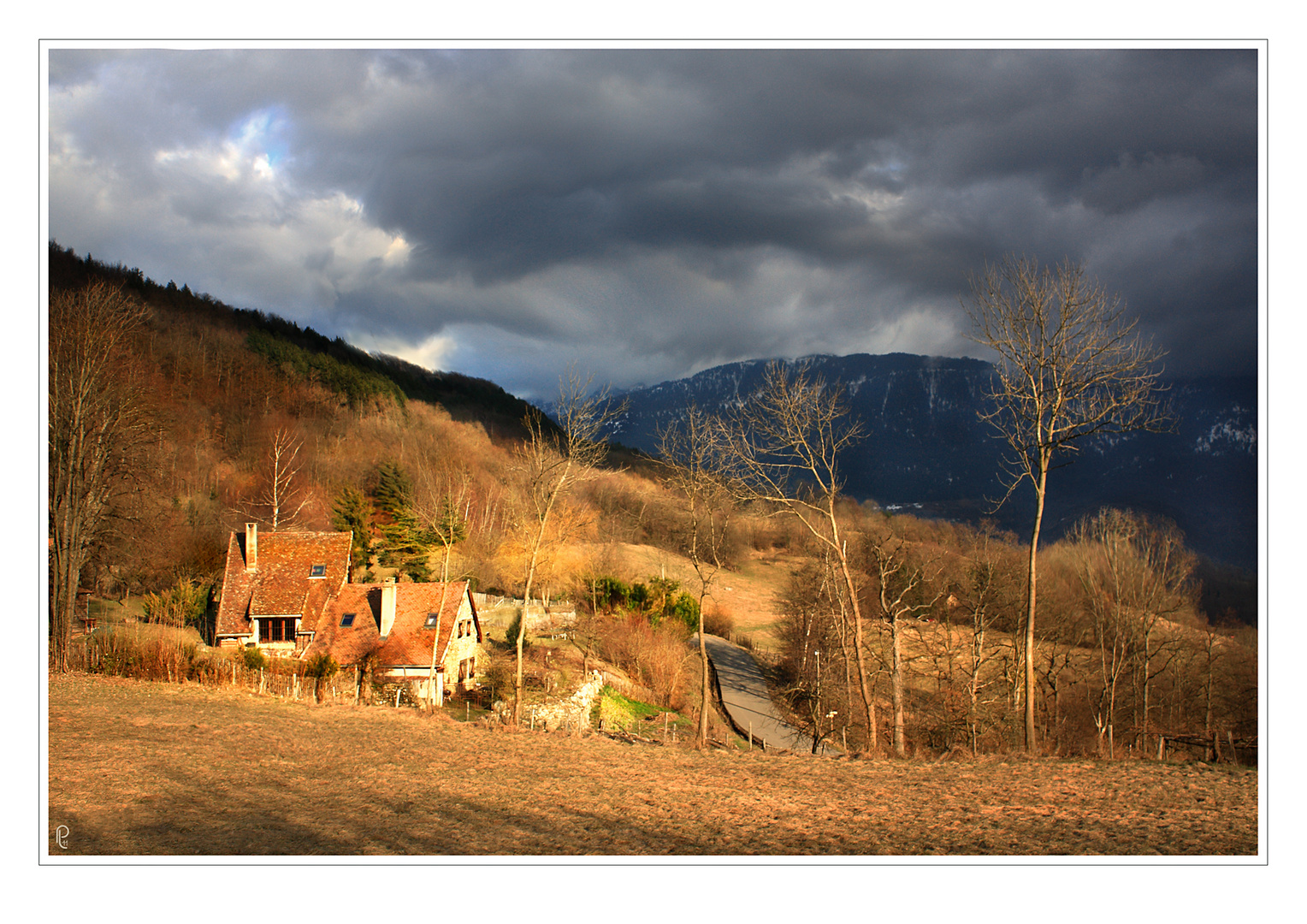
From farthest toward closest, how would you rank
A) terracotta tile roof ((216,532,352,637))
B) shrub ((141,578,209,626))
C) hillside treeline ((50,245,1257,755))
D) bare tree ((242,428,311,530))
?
bare tree ((242,428,311,530)) → terracotta tile roof ((216,532,352,637)) → shrub ((141,578,209,626)) → hillside treeline ((50,245,1257,755))

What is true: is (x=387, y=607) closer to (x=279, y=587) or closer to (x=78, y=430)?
(x=279, y=587)

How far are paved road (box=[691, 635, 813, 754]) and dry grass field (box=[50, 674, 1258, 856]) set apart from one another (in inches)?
547

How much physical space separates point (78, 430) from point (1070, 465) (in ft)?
78.0

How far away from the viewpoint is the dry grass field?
669 centimetres

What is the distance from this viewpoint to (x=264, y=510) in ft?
156

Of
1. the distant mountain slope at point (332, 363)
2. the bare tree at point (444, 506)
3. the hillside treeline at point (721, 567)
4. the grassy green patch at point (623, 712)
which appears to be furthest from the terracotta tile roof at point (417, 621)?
the distant mountain slope at point (332, 363)

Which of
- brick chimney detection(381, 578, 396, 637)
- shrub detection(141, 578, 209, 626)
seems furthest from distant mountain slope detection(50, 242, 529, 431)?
brick chimney detection(381, 578, 396, 637)

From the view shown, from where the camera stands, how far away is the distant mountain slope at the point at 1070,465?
40.0 ft

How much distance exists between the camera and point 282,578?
28.0 metres

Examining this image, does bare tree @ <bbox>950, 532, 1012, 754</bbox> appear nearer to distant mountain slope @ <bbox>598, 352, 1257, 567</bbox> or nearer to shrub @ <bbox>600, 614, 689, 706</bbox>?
distant mountain slope @ <bbox>598, 352, 1257, 567</bbox>

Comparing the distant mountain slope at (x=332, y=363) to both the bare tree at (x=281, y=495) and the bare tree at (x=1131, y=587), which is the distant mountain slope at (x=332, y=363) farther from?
the bare tree at (x=1131, y=587)

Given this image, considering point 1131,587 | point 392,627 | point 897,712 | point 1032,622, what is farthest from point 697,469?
point 1131,587

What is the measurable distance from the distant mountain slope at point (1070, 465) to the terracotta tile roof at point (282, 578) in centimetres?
1376

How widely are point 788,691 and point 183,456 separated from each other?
181 feet
